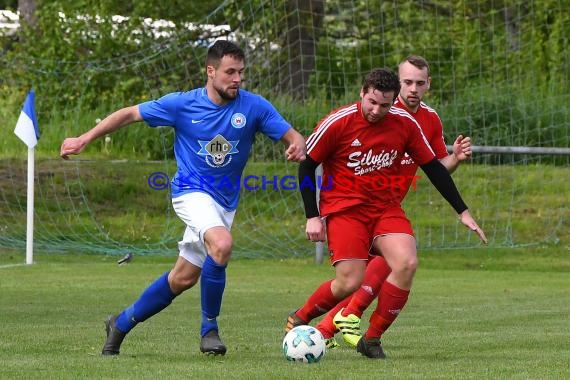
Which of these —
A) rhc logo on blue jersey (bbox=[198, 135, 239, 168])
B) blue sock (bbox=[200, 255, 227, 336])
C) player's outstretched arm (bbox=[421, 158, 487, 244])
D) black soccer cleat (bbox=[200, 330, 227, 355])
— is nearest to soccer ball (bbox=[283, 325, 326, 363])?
black soccer cleat (bbox=[200, 330, 227, 355])

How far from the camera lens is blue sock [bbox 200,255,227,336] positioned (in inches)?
309

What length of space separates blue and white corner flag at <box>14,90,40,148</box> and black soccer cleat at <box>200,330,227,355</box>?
340 inches

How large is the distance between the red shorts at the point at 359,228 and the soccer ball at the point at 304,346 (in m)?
0.71

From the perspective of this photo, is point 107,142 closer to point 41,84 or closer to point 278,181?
point 41,84

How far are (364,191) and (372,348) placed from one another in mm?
983

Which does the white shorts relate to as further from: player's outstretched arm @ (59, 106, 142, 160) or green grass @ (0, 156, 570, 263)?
green grass @ (0, 156, 570, 263)

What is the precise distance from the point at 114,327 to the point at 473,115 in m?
12.2

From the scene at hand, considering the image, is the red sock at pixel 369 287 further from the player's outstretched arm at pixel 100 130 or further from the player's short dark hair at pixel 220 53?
the player's outstretched arm at pixel 100 130

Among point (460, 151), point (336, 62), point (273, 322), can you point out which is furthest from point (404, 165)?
point (336, 62)

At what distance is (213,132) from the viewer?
26.2 feet

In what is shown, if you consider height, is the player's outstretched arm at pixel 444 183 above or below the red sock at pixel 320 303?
above

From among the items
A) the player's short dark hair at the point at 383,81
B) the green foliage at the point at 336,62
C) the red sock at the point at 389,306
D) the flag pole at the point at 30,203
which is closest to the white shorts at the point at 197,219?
the red sock at the point at 389,306

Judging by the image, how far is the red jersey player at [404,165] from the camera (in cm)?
864

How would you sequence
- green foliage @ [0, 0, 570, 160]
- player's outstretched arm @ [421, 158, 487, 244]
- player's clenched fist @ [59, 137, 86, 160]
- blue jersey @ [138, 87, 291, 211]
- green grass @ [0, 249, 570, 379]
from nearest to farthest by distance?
1. green grass @ [0, 249, 570, 379]
2. player's clenched fist @ [59, 137, 86, 160]
3. blue jersey @ [138, 87, 291, 211]
4. player's outstretched arm @ [421, 158, 487, 244]
5. green foliage @ [0, 0, 570, 160]
